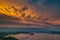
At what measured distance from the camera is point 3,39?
69000 millimetres

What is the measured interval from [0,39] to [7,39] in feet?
6.67

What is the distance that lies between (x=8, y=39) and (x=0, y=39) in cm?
241

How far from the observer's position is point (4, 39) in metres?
69.2

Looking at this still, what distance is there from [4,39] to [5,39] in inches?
12.0

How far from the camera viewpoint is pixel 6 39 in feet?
228

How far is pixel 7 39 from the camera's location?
69375 millimetres

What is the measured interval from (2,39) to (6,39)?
45.8 inches

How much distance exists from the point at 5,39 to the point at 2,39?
0.87 meters

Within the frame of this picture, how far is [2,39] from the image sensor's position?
69250 millimetres

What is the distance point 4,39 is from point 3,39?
0.33 m

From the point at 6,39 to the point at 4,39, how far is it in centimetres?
63

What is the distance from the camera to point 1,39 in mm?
69750

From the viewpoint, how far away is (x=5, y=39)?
6931cm
